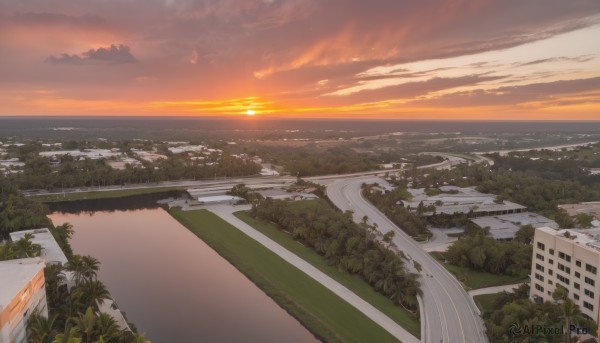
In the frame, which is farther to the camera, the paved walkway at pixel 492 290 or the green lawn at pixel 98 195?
the green lawn at pixel 98 195

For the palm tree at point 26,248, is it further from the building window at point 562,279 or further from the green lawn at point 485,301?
the building window at point 562,279

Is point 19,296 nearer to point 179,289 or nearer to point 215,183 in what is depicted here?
point 179,289

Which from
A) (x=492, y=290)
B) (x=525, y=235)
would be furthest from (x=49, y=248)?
(x=525, y=235)

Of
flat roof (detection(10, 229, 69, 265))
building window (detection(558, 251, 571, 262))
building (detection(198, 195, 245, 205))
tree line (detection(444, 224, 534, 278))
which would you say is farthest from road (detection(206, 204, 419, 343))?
flat roof (detection(10, 229, 69, 265))

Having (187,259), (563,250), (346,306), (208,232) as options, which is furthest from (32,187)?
(563,250)


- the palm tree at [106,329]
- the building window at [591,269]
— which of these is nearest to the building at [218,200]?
the palm tree at [106,329]
